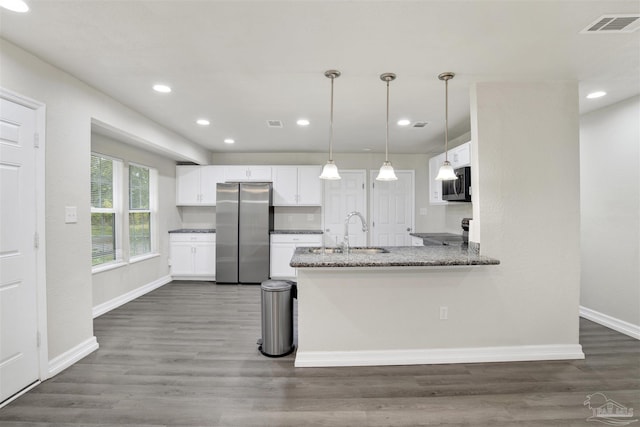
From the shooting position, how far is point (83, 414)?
1.93 m

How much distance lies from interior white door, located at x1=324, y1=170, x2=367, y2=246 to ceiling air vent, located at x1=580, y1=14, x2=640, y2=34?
13.9 ft

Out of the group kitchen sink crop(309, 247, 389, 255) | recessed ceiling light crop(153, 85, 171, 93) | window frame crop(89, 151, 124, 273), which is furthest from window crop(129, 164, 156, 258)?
kitchen sink crop(309, 247, 389, 255)

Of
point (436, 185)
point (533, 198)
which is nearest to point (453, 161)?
point (436, 185)

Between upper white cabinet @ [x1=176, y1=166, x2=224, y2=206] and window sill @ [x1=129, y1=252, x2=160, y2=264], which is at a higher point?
upper white cabinet @ [x1=176, y1=166, x2=224, y2=206]

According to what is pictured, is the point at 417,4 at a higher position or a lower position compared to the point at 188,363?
higher

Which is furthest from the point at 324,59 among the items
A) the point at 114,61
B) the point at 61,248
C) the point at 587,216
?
the point at 587,216

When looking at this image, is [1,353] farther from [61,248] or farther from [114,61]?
[114,61]

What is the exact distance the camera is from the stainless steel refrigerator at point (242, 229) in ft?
17.2

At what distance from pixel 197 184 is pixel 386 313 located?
14.3 ft

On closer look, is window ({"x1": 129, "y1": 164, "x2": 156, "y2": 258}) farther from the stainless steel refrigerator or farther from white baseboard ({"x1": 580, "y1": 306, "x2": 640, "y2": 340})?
white baseboard ({"x1": 580, "y1": 306, "x2": 640, "y2": 340})

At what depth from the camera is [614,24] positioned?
181cm

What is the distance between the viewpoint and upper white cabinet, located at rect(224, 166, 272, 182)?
554 centimetres

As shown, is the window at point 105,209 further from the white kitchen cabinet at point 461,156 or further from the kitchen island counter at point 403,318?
the white kitchen cabinet at point 461,156

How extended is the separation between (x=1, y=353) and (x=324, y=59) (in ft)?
9.85
